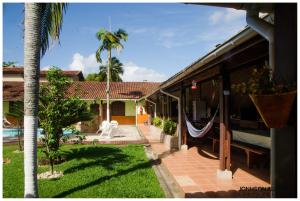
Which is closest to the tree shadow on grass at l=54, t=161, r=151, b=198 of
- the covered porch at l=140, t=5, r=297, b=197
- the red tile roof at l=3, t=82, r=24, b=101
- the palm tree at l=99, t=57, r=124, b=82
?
the covered porch at l=140, t=5, r=297, b=197

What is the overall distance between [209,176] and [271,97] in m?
4.66

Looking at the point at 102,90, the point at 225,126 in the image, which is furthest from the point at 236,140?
the point at 102,90

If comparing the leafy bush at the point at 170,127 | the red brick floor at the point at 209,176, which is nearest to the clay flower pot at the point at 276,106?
the red brick floor at the point at 209,176

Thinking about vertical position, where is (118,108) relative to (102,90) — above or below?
below

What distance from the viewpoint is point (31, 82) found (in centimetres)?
479

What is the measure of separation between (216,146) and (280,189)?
298 inches

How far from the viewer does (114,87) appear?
30.0 meters

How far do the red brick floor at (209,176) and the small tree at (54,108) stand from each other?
326cm

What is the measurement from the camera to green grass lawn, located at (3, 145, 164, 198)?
19.2 feet

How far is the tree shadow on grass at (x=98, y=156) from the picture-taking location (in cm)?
859

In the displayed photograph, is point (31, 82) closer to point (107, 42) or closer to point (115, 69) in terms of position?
point (107, 42)

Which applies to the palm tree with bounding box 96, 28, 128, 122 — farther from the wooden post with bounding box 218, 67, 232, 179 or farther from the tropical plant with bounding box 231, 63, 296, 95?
the tropical plant with bounding box 231, 63, 296, 95

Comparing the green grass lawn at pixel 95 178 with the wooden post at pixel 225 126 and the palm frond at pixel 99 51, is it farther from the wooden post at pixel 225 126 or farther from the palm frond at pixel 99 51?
the palm frond at pixel 99 51

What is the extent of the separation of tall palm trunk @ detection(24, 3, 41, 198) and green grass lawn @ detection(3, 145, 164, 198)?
1.14 m
